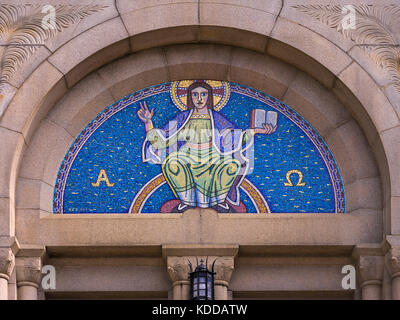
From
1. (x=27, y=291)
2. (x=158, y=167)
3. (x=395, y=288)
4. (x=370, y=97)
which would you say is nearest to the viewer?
(x=395, y=288)

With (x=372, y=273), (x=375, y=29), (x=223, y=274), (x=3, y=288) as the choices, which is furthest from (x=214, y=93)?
(x=3, y=288)

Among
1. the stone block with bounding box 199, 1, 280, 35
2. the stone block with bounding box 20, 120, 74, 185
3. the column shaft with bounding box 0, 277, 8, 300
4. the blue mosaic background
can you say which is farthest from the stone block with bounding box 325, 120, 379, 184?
the column shaft with bounding box 0, 277, 8, 300

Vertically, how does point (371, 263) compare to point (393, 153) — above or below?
below

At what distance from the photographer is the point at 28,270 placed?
61.2 feet

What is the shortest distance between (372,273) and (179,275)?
2.46 metres

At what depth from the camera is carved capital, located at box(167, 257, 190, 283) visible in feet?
61.4

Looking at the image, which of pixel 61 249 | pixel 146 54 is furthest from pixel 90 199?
pixel 146 54

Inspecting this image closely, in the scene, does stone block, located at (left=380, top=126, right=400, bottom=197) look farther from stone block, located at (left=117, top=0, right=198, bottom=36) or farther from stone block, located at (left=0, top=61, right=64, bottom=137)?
stone block, located at (left=0, top=61, right=64, bottom=137)

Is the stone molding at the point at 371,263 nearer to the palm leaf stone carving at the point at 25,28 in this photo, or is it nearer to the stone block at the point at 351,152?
the stone block at the point at 351,152

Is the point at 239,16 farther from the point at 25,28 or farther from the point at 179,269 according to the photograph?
the point at 179,269

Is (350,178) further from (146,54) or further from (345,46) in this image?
(146,54)

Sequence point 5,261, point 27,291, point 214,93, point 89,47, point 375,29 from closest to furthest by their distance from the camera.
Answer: point 5,261 → point 27,291 → point 89,47 → point 375,29 → point 214,93

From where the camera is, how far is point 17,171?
753 inches
